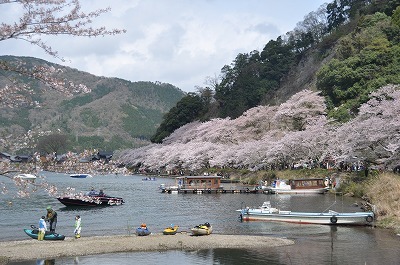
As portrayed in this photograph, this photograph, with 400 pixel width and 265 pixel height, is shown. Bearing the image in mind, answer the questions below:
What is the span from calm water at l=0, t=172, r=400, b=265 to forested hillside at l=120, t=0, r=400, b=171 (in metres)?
8.47

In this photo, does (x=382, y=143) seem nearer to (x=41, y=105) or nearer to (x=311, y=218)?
(x=311, y=218)

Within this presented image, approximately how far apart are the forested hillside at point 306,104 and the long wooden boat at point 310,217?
33.2 ft

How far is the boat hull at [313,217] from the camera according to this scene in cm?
3030

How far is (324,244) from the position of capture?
1001 inches

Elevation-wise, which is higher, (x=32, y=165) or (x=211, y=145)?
(x=211, y=145)

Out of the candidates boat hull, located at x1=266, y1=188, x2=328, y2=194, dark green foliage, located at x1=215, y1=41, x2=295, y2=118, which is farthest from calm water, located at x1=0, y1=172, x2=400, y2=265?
dark green foliage, located at x1=215, y1=41, x2=295, y2=118

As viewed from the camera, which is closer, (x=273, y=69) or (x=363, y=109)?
(x=363, y=109)

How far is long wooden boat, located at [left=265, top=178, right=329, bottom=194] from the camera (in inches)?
2118

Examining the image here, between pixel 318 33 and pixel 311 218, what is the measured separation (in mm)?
86395

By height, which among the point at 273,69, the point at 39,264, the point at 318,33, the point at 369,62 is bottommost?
the point at 39,264

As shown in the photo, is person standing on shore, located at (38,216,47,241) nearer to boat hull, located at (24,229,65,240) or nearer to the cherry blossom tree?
boat hull, located at (24,229,65,240)

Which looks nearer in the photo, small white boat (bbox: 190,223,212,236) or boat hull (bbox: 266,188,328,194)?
small white boat (bbox: 190,223,212,236)

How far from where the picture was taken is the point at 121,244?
83.5 ft

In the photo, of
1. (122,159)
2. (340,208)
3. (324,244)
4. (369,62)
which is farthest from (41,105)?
(122,159)
